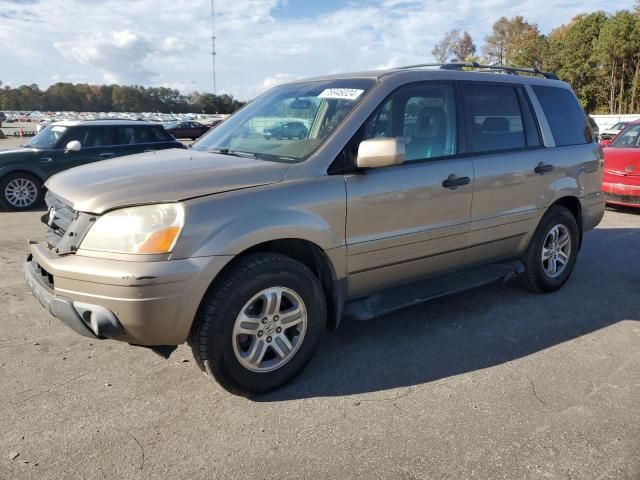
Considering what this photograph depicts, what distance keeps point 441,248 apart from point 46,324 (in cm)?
308

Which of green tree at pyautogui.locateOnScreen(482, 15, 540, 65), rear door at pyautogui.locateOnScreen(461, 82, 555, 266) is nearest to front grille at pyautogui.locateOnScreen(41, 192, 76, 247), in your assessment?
rear door at pyautogui.locateOnScreen(461, 82, 555, 266)

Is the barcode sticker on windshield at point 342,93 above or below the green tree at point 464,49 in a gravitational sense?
below

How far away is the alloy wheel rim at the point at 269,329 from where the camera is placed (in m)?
2.98

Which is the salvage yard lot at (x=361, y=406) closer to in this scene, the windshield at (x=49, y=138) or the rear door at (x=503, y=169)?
the rear door at (x=503, y=169)

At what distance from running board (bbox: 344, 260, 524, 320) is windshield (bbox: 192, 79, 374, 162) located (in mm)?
1068

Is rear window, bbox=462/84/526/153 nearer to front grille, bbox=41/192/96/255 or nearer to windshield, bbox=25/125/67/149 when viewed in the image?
front grille, bbox=41/192/96/255

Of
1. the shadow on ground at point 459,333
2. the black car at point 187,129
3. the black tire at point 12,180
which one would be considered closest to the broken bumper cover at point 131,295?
the shadow on ground at point 459,333

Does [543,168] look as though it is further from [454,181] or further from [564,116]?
[454,181]

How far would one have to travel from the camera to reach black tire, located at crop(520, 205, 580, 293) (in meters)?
4.71

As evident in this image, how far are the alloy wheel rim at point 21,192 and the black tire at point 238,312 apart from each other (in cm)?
788

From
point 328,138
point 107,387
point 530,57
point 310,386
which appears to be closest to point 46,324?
point 107,387

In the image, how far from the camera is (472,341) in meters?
3.90

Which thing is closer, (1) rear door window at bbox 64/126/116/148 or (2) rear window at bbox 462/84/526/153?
(2) rear window at bbox 462/84/526/153

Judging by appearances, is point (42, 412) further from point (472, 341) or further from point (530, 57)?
point (530, 57)
